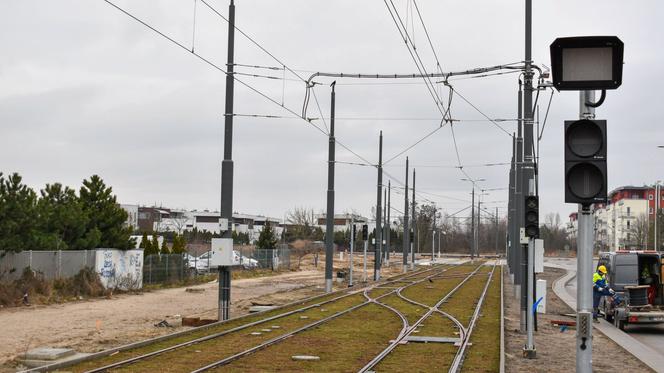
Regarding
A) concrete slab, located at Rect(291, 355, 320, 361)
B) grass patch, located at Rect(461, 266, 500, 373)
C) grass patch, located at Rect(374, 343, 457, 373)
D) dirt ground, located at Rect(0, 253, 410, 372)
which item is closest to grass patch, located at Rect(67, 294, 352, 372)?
dirt ground, located at Rect(0, 253, 410, 372)

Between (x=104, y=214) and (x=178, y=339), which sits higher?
(x=104, y=214)

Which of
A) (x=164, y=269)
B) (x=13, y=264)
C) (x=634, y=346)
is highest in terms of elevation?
(x=13, y=264)

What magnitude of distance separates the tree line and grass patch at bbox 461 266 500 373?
1704 cm

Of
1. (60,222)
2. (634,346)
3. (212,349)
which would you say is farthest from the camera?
(60,222)

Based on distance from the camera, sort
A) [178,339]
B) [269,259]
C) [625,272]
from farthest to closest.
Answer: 1. [269,259]
2. [625,272]
3. [178,339]

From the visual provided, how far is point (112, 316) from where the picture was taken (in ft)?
82.6

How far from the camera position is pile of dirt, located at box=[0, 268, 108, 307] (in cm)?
2766

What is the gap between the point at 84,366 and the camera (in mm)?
13547

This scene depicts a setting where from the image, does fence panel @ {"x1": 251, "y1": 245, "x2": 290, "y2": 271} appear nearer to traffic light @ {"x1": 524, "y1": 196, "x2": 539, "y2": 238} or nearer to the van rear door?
the van rear door

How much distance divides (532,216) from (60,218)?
2335cm

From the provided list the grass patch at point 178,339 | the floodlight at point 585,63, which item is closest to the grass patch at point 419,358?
the grass patch at point 178,339

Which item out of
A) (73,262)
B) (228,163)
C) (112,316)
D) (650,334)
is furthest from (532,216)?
(73,262)

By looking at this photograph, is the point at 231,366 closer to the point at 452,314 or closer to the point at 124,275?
the point at 452,314

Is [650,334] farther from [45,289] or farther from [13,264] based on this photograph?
[13,264]
